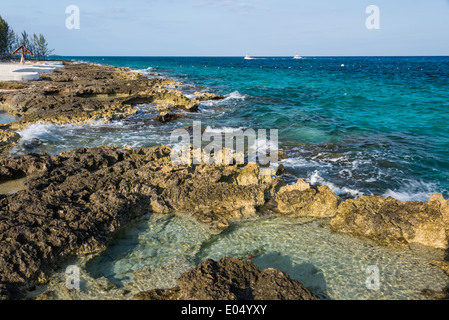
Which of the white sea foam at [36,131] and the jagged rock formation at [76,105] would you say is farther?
the jagged rock formation at [76,105]

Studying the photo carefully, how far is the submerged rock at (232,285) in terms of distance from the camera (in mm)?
4680

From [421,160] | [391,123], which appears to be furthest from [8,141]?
[391,123]

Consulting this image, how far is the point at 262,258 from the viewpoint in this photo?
20.1 feet

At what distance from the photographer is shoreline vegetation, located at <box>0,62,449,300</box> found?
509cm

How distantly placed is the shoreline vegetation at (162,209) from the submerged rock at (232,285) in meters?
0.02

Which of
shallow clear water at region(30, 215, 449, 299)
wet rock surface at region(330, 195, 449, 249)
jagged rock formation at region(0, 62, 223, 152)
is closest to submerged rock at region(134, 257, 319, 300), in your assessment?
shallow clear water at region(30, 215, 449, 299)

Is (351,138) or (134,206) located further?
(351,138)

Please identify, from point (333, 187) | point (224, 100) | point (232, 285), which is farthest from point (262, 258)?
point (224, 100)

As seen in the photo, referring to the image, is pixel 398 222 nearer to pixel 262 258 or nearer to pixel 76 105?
pixel 262 258

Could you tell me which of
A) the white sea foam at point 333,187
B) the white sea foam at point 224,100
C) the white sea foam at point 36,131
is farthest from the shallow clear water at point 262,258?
the white sea foam at point 224,100

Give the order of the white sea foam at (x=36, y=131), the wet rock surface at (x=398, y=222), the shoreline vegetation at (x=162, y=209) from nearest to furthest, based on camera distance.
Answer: the shoreline vegetation at (x=162, y=209)
the wet rock surface at (x=398, y=222)
the white sea foam at (x=36, y=131)

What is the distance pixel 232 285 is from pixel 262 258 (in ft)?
4.56

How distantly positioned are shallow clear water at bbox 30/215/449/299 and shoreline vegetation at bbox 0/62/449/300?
281mm

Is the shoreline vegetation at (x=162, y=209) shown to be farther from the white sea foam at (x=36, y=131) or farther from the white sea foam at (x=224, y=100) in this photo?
the white sea foam at (x=224, y=100)
